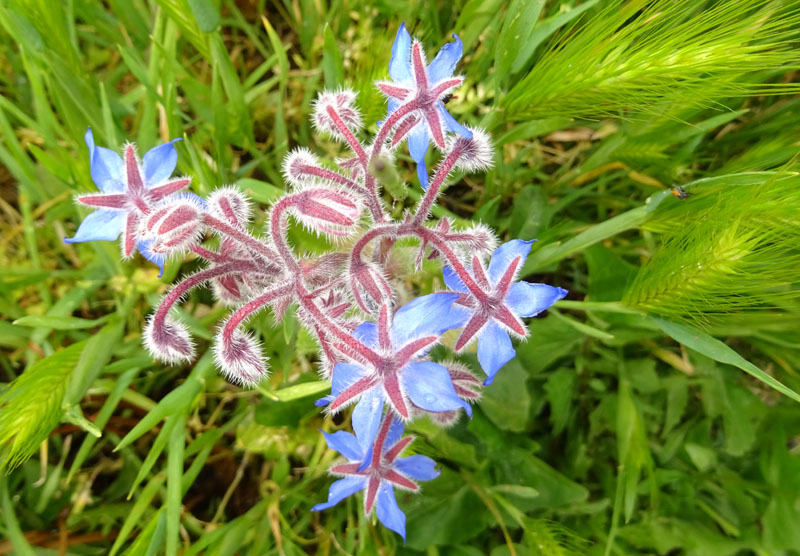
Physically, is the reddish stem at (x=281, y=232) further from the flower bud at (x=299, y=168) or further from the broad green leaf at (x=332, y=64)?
the broad green leaf at (x=332, y=64)

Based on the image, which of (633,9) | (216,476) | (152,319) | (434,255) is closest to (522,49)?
(633,9)

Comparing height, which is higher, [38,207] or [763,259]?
[38,207]

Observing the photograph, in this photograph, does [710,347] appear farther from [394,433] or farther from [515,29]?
[515,29]

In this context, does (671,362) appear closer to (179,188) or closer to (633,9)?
(633,9)

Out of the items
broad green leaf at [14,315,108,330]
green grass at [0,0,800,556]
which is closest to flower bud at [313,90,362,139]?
green grass at [0,0,800,556]

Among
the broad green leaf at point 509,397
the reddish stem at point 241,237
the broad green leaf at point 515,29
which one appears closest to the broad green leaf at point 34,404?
the reddish stem at point 241,237
